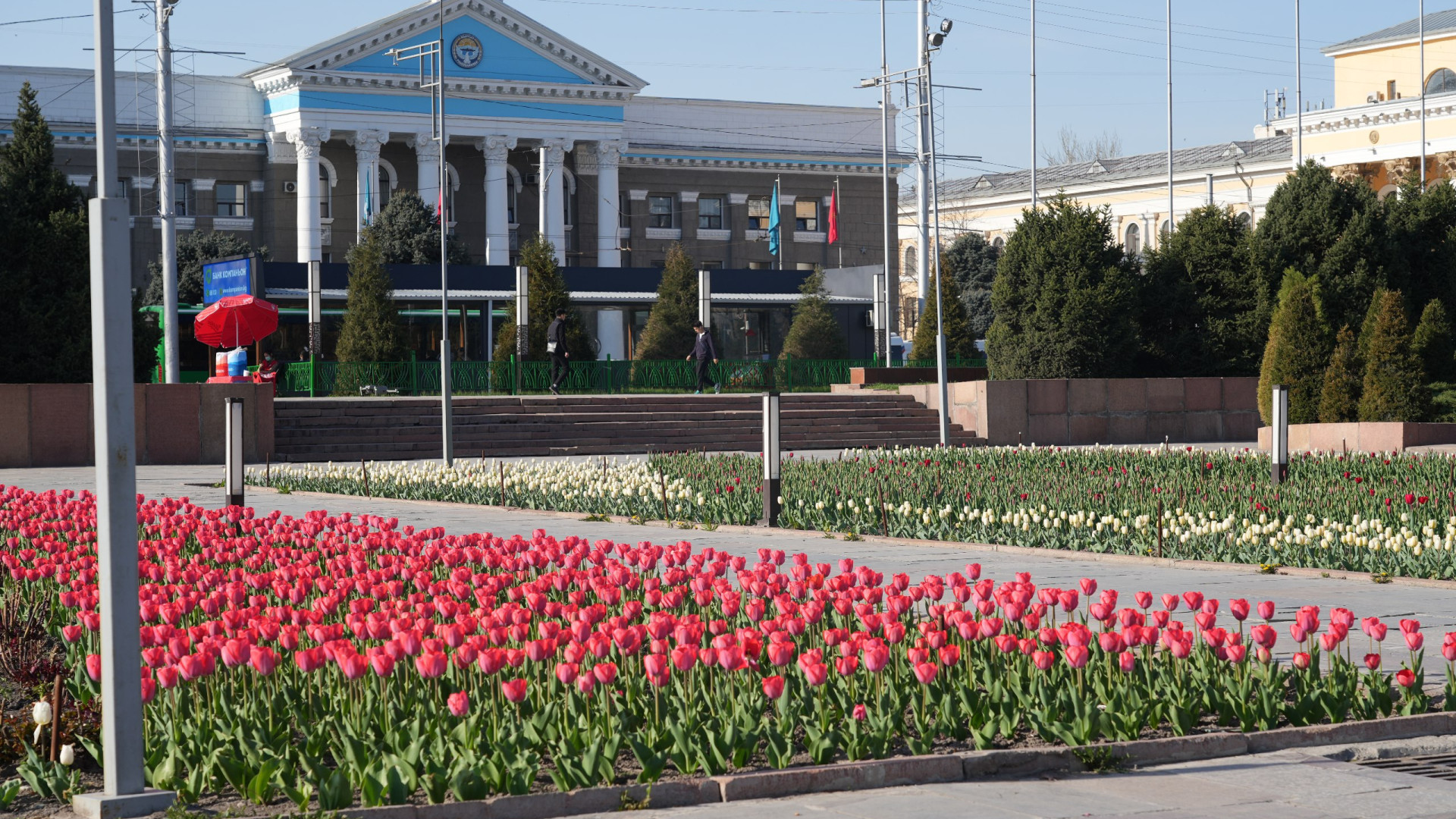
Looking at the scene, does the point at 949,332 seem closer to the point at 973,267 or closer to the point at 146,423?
the point at 146,423

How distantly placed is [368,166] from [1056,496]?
54.9 meters

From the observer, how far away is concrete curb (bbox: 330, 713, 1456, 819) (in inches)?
207

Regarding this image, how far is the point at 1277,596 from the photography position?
1028 cm

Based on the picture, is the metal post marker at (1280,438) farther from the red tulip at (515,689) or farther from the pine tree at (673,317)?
the pine tree at (673,317)

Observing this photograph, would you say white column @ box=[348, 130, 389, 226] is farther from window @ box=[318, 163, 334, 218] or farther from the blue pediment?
the blue pediment

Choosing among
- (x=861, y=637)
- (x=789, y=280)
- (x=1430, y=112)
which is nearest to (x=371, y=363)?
(x=789, y=280)

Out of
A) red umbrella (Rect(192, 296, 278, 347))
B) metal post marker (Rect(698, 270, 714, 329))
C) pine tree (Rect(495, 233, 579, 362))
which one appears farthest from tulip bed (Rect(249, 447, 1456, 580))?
metal post marker (Rect(698, 270, 714, 329))

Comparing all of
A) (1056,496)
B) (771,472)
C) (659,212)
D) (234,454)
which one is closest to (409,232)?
(659,212)

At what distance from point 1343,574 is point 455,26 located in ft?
199

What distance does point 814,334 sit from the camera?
155 feet

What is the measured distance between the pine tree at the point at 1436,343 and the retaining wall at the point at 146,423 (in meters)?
20.3

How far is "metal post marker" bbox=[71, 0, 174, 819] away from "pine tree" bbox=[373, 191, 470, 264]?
53783 millimetres

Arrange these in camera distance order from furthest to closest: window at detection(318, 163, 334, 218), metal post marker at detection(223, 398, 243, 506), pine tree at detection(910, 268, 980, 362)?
1. window at detection(318, 163, 334, 218)
2. pine tree at detection(910, 268, 980, 362)
3. metal post marker at detection(223, 398, 243, 506)

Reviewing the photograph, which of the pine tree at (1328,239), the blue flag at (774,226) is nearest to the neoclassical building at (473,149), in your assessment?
the blue flag at (774,226)
